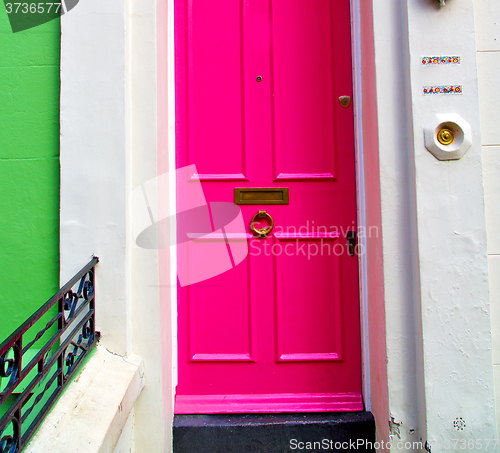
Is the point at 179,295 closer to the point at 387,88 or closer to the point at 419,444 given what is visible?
the point at 419,444

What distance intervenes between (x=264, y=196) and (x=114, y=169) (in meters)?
0.80

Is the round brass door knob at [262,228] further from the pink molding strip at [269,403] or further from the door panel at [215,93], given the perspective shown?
the pink molding strip at [269,403]

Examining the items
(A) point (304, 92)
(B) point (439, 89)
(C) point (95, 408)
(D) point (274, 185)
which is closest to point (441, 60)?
(B) point (439, 89)

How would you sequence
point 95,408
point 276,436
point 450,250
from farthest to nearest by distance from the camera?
point 276,436
point 450,250
point 95,408

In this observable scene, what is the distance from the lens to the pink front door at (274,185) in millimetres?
2049

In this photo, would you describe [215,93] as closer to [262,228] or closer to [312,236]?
[262,228]

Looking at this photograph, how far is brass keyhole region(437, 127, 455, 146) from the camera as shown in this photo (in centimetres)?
173

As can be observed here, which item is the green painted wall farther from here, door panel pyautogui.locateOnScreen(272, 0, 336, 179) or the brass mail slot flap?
door panel pyautogui.locateOnScreen(272, 0, 336, 179)

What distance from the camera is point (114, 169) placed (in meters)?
1.73

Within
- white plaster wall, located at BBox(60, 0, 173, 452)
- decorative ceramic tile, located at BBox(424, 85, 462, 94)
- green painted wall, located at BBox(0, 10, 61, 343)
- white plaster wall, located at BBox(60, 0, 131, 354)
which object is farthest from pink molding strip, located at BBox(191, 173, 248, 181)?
decorative ceramic tile, located at BBox(424, 85, 462, 94)

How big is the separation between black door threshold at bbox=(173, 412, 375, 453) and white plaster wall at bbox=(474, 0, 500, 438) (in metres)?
0.68

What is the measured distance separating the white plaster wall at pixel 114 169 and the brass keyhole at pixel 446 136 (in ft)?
4.43

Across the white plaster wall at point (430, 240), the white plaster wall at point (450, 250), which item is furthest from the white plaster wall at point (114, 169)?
the white plaster wall at point (450, 250)

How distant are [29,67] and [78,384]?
4.84 ft
